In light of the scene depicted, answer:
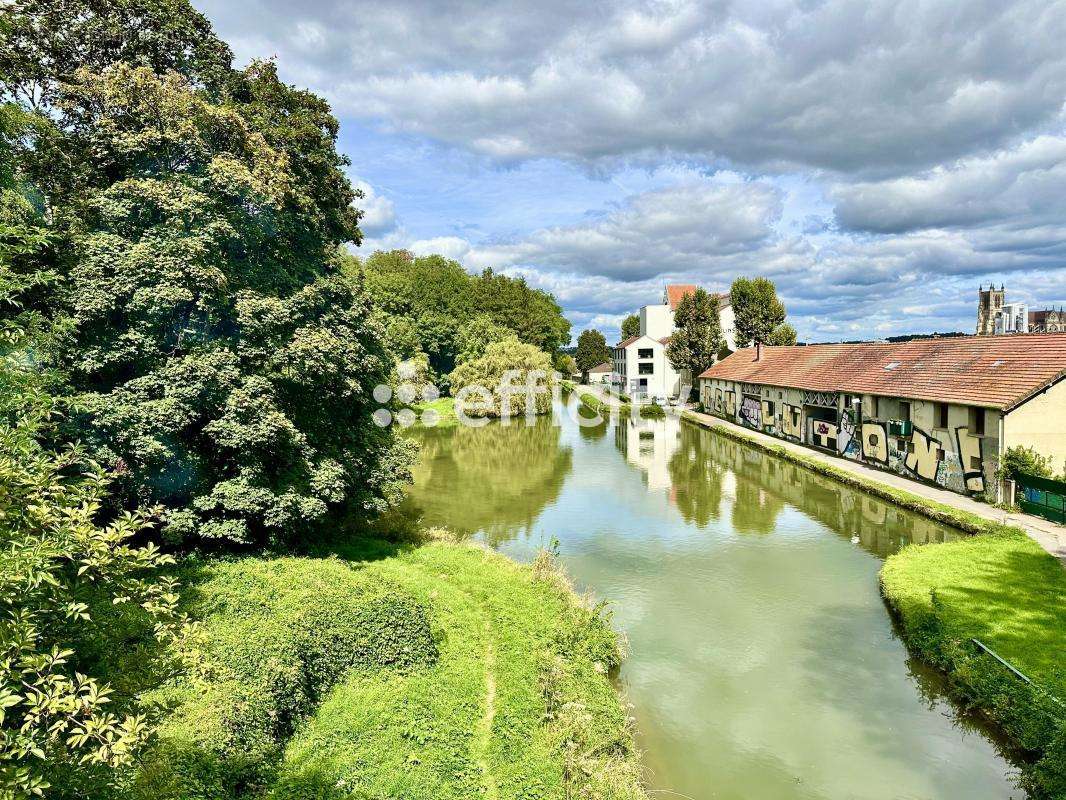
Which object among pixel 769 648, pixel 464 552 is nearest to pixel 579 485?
pixel 464 552

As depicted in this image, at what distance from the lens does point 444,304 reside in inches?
2544

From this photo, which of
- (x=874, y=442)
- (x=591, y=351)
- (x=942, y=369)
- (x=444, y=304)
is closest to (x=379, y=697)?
(x=874, y=442)

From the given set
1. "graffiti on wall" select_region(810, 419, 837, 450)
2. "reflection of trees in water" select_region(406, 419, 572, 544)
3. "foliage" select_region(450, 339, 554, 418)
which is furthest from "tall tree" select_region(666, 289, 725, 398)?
"graffiti on wall" select_region(810, 419, 837, 450)

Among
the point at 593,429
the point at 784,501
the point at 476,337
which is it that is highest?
the point at 476,337

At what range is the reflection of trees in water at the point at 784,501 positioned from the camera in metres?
18.9

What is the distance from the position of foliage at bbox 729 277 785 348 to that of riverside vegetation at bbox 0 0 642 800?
46.1m

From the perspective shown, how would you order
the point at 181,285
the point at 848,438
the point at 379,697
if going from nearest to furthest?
the point at 379,697
the point at 181,285
the point at 848,438

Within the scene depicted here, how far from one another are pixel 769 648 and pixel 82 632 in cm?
1159

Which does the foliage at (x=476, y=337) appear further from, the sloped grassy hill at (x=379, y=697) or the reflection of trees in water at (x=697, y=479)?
the sloped grassy hill at (x=379, y=697)

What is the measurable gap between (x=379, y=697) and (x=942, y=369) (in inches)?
1029

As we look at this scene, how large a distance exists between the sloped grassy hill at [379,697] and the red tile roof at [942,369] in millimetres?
18215

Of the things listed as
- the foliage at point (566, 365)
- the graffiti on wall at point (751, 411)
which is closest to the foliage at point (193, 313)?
the graffiti on wall at point (751, 411)

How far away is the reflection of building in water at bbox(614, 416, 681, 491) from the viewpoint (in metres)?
28.9

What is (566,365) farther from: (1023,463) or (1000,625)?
(1000,625)
